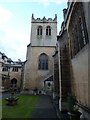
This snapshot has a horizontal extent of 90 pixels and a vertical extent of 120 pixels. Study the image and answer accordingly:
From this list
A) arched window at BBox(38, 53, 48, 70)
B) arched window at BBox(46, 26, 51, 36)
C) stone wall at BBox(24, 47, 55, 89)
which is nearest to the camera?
stone wall at BBox(24, 47, 55, 89)

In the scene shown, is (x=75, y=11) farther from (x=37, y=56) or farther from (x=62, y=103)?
(x=37, y=56)

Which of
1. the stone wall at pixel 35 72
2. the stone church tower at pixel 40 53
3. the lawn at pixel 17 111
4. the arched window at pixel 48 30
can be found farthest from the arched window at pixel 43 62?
the lawn at pixel 17 111

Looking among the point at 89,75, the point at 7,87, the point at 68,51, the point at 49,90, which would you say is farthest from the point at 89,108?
the point at 7,87

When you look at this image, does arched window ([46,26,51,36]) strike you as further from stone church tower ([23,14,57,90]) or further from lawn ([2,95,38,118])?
lawn ([2,95,38,118])

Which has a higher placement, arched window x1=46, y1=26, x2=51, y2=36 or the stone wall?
arched window x1=46, y1=26, x2=51, y2=36

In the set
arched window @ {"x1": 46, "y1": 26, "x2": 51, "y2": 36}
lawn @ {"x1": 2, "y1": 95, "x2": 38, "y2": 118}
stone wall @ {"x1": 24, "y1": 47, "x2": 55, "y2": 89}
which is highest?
arched window @ {"x1": 46, "y1": 26, "x2": 51, "y2": 36}

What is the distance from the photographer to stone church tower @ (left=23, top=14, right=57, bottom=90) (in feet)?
98.6

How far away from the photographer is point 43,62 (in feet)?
103

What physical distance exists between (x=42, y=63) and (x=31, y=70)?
8.80 ft

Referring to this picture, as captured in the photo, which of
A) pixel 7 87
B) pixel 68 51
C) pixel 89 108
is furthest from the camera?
pixel 7 87

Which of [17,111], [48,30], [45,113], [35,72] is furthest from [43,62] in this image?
[45,113]

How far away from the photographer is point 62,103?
1128 centimetres

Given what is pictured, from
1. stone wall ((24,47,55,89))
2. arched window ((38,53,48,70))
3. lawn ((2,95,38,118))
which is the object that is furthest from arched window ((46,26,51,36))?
lawn ((2,95,38,118))

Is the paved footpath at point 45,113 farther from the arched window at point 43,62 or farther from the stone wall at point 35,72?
the arched window at point 43,62
